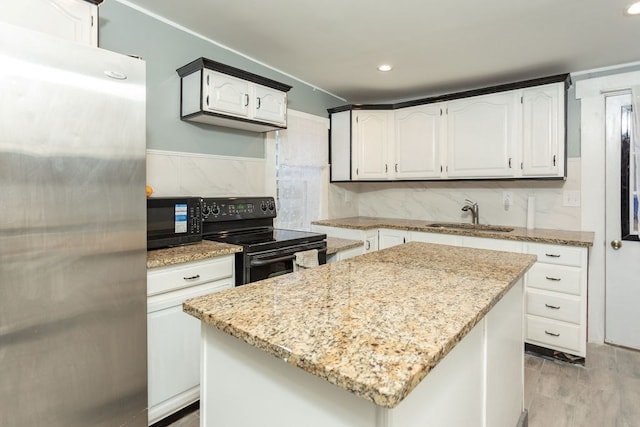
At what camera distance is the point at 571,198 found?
3049mm

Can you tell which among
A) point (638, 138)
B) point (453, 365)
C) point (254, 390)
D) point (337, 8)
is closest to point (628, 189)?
point (638, 138)

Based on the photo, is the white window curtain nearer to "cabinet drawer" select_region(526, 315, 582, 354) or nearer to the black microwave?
the black microwave

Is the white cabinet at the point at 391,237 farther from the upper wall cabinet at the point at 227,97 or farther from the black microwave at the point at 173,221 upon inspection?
the black microwave at the point at 173,221

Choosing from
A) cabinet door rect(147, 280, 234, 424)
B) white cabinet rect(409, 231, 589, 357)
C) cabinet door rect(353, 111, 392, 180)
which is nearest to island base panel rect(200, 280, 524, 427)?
cabinet door rect(147, 280, 234, 424)

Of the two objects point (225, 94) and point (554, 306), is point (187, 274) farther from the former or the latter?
point (554, 306)

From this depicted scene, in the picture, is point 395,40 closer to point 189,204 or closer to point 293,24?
point 293,24

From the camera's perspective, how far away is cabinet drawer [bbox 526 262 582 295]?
2.54 metres

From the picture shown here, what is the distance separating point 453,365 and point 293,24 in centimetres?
219

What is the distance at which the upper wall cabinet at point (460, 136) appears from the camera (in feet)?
9.48

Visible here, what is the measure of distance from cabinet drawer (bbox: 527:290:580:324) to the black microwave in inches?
100

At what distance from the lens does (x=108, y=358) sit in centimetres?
147

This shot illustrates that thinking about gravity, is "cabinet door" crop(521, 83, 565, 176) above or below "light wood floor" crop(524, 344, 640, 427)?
above

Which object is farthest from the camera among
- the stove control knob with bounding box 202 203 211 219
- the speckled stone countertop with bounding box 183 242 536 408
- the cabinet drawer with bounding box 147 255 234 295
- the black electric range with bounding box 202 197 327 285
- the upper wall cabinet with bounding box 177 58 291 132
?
the stove control knob with bounding box 202 203 211 219

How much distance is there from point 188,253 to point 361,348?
1.45m
